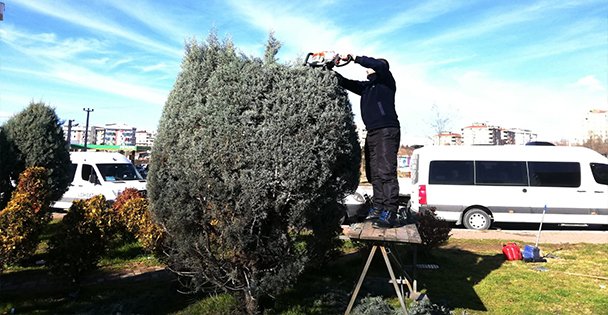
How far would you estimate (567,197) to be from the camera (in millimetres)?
12078

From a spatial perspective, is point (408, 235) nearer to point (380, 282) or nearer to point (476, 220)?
point (380, 282)

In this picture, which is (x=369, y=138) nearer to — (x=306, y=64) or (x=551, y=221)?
(x=306, y=64)

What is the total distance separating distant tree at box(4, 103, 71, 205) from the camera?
702 cm

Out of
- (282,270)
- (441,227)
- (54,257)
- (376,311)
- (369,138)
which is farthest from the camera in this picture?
(441,227)

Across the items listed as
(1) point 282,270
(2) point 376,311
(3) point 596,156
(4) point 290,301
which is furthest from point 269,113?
(3) point 596,156

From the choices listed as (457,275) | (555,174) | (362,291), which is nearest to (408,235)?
(362,291)

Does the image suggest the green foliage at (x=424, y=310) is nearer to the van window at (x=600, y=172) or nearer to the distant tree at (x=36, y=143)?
the distant tree at (x=36, y=143)

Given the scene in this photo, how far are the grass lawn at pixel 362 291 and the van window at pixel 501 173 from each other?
161 inches

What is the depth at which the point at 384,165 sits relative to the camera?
417cm

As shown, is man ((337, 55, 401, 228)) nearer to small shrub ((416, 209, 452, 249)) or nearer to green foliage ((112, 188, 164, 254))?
green foliage ((112, 188, 164, 254))

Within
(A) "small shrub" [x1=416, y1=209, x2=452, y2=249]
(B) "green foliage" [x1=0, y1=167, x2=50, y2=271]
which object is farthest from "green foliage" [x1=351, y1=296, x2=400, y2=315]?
(B) "green foliage" [x1=0, y1=167, x2=50, y2=271]

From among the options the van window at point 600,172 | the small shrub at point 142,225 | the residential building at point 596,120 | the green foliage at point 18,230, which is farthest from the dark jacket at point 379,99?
the residential building at point 596,120

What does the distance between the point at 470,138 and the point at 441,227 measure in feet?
314

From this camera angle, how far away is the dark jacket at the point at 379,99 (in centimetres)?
412
